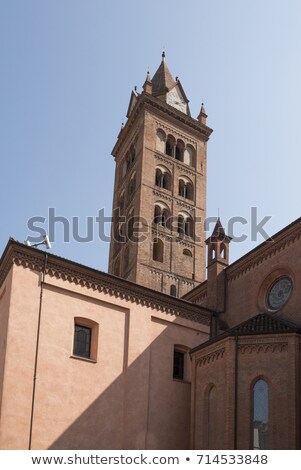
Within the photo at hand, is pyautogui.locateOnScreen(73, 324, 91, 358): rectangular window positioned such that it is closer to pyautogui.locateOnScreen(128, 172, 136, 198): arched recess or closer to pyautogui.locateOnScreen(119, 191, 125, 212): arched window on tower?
pyautogui.locateOnScreen(128, 172, 136, 198): arched recess

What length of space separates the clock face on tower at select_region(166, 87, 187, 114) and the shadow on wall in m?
26.2

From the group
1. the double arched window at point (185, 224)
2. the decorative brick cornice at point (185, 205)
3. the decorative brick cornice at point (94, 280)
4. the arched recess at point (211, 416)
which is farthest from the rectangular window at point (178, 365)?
the decorative brick cornice at point (185, 205)

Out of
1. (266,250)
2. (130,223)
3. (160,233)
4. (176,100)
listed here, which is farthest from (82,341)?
(176,100)

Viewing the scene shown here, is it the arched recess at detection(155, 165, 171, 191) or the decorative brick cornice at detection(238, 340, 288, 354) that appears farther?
the arched recess at detection(155, 165, 171, 191)

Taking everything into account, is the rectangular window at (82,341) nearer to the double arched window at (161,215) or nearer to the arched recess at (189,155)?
the double arched window at (161,215)

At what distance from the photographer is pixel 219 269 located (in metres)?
29.2

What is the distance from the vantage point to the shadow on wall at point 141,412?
22.4 meters

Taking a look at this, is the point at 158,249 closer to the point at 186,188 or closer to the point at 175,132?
the point at 186,188

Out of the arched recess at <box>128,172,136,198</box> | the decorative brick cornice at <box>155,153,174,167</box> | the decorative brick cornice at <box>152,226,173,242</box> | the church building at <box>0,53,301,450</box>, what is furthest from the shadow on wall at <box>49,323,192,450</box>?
the decorative brick cornice at <box>155,153,174,167</box>

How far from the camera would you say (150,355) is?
25.1 meters

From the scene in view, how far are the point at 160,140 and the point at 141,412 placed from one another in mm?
25631

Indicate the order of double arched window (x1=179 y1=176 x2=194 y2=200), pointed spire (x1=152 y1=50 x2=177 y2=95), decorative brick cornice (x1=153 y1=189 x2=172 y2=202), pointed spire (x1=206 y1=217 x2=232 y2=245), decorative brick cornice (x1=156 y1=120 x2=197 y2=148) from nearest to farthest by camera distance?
pointed spire (x1=206 y1=217 x2=232 y2=245), decorative brick cornice (x1=153 y1=189 x2=172 y2=202), double arched window (x1=179 y1=176 x2=194 y2=200), decorative brick cornice (x1=156 y1=120 x2=197 y2=148), pointed spire (x1=152 y1=50 x2=177 y2=95)

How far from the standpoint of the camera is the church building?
822 inches
